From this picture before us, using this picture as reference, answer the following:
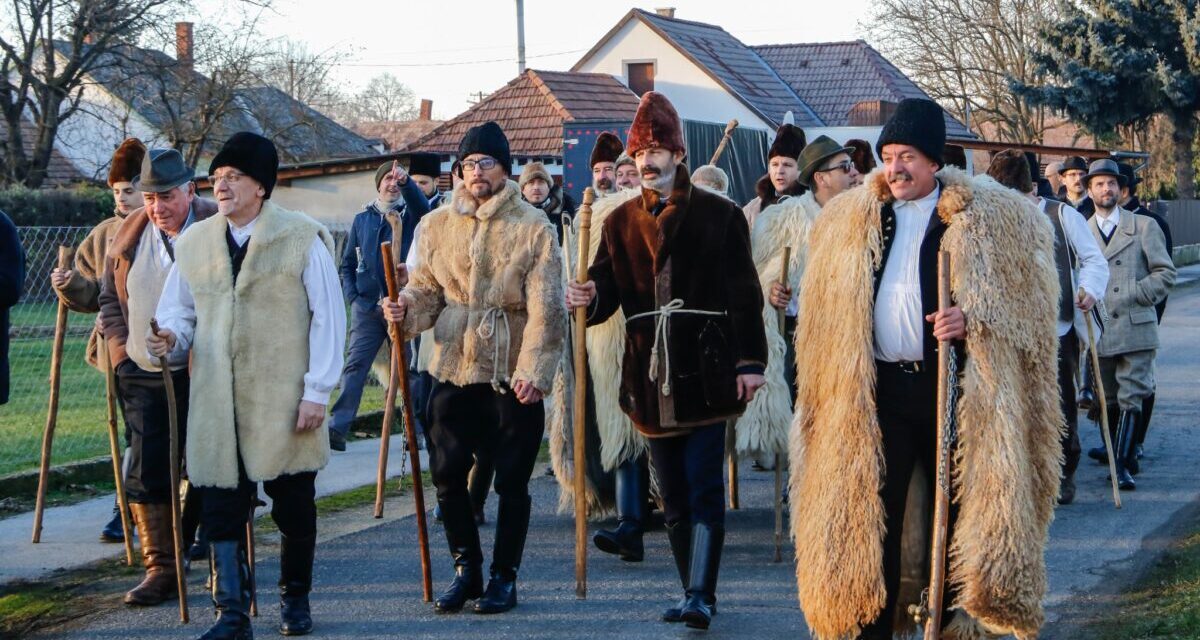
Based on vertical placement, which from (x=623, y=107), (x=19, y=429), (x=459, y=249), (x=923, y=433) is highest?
(x=623, y=107)

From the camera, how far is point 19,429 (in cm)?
1202

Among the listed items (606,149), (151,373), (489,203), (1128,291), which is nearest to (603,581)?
(489,203)

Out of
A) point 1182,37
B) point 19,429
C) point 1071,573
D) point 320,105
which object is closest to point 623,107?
point 320,105

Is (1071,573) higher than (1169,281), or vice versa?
(1169,281)

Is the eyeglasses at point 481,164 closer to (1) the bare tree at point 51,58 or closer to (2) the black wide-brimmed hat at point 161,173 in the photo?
(2) the black wide-brimmed hat at point 161,173

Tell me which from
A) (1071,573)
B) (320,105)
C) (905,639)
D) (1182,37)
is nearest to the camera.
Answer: (905,639)

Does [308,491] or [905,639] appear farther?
[308,491]

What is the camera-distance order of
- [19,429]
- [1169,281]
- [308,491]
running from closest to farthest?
[308,491]
[1169,281]
[19,429]

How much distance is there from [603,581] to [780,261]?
1951mm

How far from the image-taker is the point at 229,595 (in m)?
5.73

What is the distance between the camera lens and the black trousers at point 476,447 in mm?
6344

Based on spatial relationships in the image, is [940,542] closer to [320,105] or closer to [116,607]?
[116,607]

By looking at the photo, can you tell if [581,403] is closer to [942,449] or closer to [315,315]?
[315,315]

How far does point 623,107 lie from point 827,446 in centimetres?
3552
